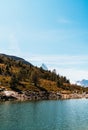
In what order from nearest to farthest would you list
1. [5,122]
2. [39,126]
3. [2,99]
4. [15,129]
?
[15,129] → [39,126] → [5,122] → [2,99]

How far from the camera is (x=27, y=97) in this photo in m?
198

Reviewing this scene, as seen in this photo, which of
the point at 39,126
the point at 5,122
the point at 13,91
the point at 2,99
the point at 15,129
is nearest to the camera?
the point at 15,129

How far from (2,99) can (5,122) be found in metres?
100

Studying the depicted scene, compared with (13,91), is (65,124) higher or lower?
lower

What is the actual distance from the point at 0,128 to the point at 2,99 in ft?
363

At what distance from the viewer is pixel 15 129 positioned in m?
69.2

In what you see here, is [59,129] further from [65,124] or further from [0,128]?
[0,128]

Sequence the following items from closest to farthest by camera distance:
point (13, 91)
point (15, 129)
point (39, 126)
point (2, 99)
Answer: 1. point (15, 129)
2. point (39, 126)
3. point (2, 99)
4. point (13, 91)

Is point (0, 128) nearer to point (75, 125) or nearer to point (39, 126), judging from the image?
point (39, 126)

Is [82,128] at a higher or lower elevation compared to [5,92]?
lower

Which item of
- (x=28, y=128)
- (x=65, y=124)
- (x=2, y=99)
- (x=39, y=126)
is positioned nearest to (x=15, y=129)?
(x=28, y=128)

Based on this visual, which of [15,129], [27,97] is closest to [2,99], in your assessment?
[27,97]

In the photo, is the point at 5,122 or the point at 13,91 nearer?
the point at 5,122

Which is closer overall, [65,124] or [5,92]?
[65,124]
